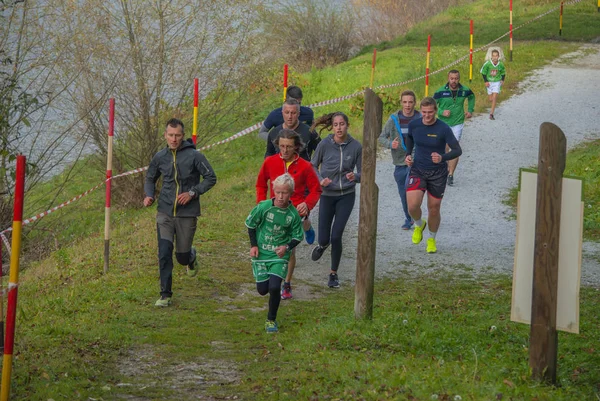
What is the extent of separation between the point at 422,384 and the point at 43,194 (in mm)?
13002

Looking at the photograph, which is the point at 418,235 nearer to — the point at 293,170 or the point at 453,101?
the point at 293,170

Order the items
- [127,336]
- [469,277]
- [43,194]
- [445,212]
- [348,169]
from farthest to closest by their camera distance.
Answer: [43,194]
[445,212]
[469,277]
[348,169]
[127,336]

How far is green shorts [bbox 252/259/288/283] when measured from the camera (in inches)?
341

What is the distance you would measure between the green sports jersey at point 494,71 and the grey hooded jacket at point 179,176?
11.8 meters

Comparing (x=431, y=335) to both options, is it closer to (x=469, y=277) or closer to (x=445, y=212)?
(x=469, y=277)

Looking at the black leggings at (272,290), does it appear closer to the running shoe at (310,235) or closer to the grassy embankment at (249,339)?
the grassy embankment at (249,339)

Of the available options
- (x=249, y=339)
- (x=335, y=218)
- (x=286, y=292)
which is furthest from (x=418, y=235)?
(x=249, y=339)

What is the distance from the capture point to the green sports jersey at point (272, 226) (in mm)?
8594

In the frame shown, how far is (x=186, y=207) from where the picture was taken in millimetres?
9750

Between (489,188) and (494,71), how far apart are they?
4.77 meters

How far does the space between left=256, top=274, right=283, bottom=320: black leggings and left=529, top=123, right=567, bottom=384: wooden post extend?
108 inches

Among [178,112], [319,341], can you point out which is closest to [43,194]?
[178,112]

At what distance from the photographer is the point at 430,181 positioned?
457 inches

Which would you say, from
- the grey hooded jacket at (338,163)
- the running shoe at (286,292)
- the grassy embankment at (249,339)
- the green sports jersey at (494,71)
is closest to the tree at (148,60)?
the green sports jersey at (494,71)
